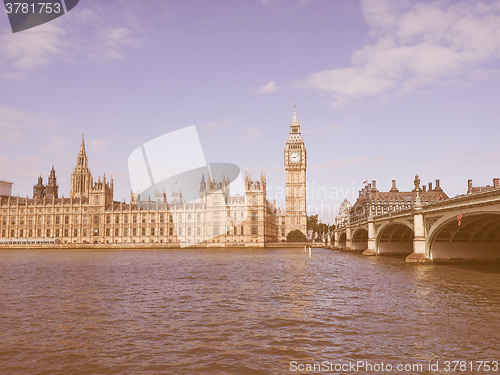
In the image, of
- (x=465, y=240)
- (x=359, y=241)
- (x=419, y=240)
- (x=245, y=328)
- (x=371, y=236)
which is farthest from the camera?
(x=359, y=241)

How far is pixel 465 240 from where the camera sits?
5456cm

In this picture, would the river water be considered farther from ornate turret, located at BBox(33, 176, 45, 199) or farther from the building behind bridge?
ornate turret, located at BBox(33, 176, 45, 199)

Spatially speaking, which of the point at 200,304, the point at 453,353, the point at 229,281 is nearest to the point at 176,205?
the point at 229,281

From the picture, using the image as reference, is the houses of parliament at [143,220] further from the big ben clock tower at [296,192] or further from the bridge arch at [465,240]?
the bridge arch at [465,240]

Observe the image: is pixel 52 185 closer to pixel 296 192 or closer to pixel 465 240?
pixel 296 192

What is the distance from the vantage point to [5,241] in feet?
538

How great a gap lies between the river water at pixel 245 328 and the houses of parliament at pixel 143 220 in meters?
121

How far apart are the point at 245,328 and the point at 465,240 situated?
145ft

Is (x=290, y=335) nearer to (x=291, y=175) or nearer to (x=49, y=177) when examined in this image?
(x=291, y=175)

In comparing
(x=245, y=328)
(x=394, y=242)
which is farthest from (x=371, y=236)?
(x=245, y=328)

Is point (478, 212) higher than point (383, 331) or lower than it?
higher

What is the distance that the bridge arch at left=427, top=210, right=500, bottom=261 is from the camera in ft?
161

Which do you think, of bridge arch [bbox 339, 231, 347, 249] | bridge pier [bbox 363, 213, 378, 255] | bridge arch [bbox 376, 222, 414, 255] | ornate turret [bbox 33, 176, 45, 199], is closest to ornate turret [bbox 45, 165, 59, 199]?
ornate turret [bbox 33, 176, 45, 199]

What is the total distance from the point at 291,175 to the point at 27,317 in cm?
17848
